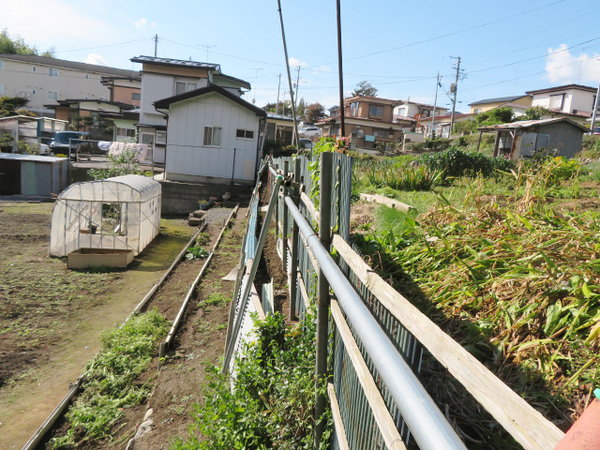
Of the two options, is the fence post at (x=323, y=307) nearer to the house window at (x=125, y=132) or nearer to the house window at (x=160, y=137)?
the house window at (x=160, y=137)

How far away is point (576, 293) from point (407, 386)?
6.16 ft

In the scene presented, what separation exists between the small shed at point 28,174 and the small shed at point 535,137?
72.9 ft

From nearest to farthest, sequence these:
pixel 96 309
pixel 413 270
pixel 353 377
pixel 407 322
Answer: pixel 407 322 < pixel 353 377 < pixel 413 270 < pixel 96 309

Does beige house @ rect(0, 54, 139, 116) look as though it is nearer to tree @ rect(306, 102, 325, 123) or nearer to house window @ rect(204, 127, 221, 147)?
tree @ rect(306, 102, 325, 123)

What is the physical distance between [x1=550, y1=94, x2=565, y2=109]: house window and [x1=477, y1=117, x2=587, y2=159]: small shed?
22800mm

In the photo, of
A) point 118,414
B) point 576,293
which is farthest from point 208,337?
point 576,293

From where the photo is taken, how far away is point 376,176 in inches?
384

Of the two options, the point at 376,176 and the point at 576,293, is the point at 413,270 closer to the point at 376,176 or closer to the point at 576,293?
the point at 576,293

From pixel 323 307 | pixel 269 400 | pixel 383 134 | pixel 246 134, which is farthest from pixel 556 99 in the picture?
pixel 323 307

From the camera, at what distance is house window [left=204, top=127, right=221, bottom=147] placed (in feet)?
70.4

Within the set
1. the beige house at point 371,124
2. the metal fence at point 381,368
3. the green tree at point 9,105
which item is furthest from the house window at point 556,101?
the green tree at point 9,105

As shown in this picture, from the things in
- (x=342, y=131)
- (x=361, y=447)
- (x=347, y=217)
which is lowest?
(x=361, y=447)

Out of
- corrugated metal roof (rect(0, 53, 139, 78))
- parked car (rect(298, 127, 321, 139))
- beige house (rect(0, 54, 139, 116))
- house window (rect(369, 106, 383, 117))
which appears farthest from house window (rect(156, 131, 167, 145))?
corrugated metal roof (rect(0, 53, 139, 78))

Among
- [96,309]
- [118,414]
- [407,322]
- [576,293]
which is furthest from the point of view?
[96,309]
